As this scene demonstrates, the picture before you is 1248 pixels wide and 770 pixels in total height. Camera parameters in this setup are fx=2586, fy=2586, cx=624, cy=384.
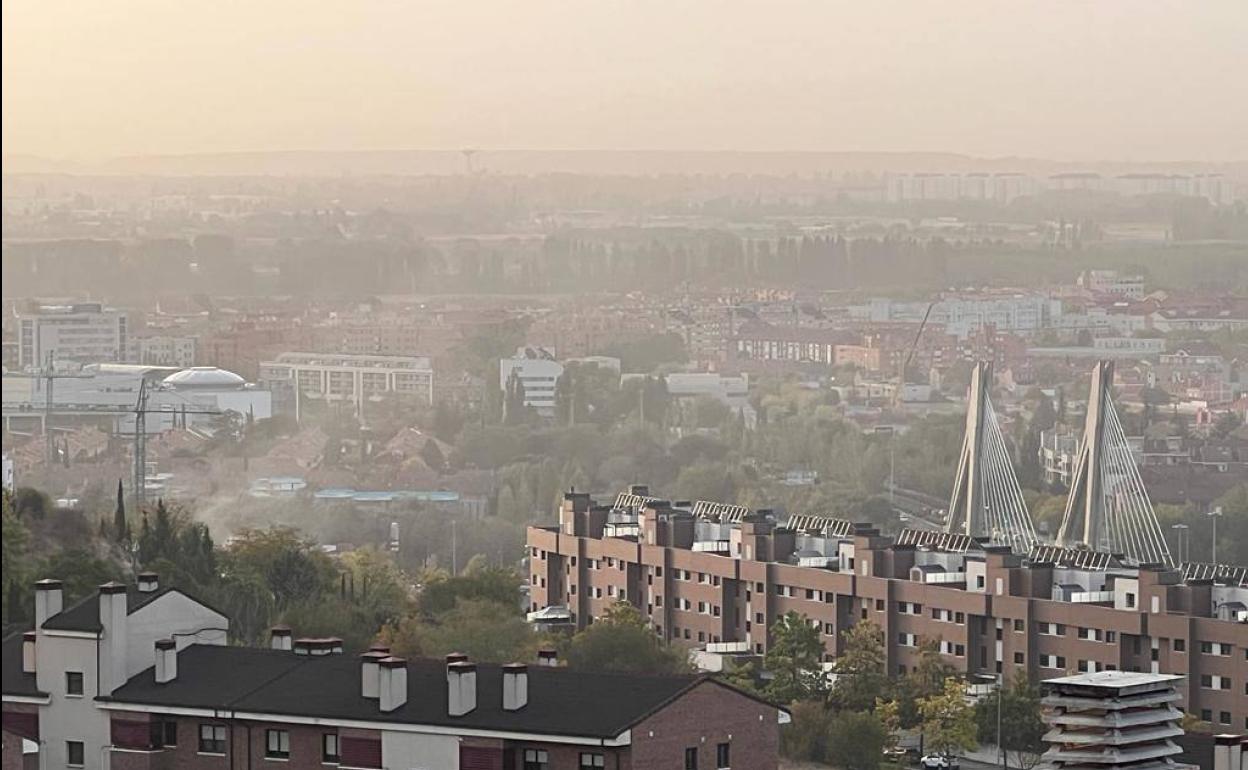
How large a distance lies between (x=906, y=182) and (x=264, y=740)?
4774 cm

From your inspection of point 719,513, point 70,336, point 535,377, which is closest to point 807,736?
point 719,513

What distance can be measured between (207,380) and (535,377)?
708 centimetres

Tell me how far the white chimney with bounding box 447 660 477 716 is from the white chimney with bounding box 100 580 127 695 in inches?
60.8

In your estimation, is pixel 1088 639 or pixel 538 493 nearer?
pixel 1088 639

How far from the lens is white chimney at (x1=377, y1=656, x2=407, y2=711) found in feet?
28.0

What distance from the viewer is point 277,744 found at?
8844 millimetres

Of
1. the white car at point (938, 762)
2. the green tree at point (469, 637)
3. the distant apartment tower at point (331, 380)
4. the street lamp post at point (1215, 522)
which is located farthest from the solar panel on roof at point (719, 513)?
the distant apartment tower at point (331, 380)

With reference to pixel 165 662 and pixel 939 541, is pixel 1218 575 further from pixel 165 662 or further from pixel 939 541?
pixel 165 662

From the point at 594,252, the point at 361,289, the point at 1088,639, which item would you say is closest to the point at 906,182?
the point at 594,252

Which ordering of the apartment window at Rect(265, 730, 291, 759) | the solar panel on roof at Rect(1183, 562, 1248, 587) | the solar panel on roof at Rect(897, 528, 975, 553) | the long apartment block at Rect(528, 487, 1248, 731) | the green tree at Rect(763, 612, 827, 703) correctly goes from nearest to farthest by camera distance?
1. the apartment window at Rect(265, 730, 291, 759)
2. the green tree at Rect(763, 612, 827, 703)
3. the long apartment block at Rect(528, 487, 1248, 731)
4. the solar panel on roof at Rect(1183, 562, 1248, 587)
5. the solar panel on roof at Rect(897, 528, 975, 553)

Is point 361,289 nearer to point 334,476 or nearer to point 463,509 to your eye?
point 334,476

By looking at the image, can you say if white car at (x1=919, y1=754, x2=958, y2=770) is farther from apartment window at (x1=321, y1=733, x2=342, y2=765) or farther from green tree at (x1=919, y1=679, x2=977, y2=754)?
apartment window at (x1=321, y1=733, x2=342, y2=765)

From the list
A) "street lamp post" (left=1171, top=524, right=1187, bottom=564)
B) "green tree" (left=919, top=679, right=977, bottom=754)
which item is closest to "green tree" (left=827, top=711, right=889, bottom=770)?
"green tree" (left=919, top=679, right=977, bottom=754)

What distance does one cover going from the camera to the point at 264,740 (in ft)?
29.1
